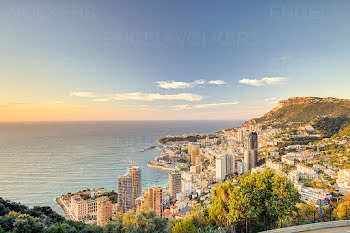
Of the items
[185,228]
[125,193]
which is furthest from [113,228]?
[125,193]

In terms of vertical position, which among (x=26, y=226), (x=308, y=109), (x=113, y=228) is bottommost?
(x=113, y=228)

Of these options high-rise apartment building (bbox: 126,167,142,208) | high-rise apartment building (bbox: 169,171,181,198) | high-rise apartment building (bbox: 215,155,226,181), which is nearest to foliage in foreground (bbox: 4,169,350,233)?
high-rise apartment building (bbox: 126,167,142,208)

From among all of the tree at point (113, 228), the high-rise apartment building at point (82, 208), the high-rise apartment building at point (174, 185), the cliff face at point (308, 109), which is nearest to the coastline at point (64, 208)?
the high-rise apartment building at point (82, 208)

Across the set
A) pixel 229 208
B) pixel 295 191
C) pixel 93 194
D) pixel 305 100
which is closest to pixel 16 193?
pixel 93 194

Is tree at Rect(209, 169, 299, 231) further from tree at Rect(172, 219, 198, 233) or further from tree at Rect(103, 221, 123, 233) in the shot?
tree at Rect(103, 221, 123, 233)

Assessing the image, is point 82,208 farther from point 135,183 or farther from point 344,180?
point 344,180
